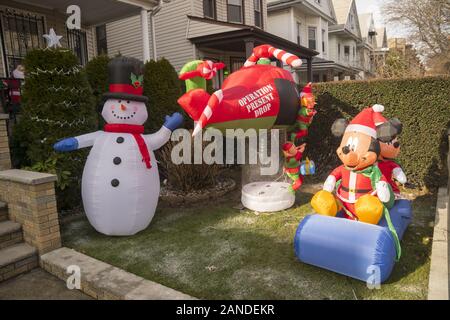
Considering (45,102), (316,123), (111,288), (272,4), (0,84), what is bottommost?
(111,288)

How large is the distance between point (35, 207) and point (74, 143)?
3.12ft

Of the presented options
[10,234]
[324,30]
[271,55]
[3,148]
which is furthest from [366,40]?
[10,234]

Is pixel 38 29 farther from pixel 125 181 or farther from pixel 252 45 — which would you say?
pixel 125 181

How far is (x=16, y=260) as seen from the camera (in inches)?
149

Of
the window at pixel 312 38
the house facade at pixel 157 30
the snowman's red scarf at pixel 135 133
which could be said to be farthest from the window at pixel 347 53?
the snowman's red scarf at pixel 135 133

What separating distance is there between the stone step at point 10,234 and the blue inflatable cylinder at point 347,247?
3410 millimetres

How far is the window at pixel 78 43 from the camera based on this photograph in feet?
36.8

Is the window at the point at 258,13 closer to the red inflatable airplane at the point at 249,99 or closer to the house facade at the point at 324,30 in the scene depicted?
the house facade at the point at 324,30

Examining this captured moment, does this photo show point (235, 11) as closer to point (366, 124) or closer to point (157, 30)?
point (157, 30)

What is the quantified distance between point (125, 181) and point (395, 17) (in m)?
31.0

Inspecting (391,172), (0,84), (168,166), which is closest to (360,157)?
(391,172)

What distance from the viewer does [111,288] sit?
10.4ft

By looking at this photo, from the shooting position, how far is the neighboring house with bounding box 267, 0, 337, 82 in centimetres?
1930

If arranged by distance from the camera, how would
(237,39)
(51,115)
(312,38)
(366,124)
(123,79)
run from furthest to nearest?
(312,38), (237,39), (51,115), (123,79), (366,124)
